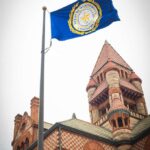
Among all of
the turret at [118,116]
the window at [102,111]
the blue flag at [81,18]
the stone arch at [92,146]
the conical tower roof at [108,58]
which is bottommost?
the stone arch at [92,146]

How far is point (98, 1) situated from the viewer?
40.7 ft

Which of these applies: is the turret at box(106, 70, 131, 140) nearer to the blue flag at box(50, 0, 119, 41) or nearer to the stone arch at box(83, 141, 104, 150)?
the stone arch at box(83, 141, 104, 150)

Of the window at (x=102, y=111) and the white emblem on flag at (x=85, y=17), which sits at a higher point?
the window at (x=102, y=111)

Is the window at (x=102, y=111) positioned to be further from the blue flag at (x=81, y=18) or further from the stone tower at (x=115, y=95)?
the blue flag at (x=81, y=18)

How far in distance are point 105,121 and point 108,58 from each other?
500 inches

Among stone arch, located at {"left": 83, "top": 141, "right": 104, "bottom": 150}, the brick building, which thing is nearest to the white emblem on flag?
the brick building

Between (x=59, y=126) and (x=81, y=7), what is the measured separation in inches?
561

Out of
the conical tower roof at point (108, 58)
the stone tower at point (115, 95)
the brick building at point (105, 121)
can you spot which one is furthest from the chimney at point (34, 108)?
the conical tower roof at point (108, 58)

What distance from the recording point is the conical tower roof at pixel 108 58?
45.2 m

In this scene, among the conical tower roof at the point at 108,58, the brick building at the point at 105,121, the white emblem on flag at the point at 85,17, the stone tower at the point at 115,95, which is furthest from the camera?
the conical tower roof at the point at 108,58

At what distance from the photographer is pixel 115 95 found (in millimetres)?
36281

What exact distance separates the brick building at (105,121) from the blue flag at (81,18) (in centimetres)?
1367

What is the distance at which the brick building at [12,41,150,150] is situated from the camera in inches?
976

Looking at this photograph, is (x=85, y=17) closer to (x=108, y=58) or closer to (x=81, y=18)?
(x=81, y=18)
